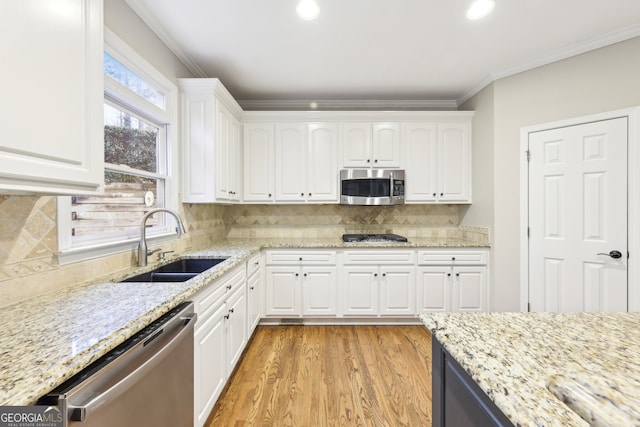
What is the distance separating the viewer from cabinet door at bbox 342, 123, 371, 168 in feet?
10.9

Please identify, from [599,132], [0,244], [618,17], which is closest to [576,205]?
[599,132]

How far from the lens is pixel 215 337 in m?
1.72

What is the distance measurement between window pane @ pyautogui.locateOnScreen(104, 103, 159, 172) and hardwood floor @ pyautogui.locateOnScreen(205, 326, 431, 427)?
1.79m

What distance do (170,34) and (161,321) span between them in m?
2.23

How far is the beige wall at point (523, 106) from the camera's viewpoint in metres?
2.22

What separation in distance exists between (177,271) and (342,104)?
276cm

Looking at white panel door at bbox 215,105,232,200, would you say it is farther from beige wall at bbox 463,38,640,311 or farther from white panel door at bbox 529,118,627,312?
white panel door at bbox 529,118,627,312

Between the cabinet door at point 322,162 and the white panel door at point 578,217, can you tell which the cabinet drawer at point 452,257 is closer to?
the white panel door at point 578,217

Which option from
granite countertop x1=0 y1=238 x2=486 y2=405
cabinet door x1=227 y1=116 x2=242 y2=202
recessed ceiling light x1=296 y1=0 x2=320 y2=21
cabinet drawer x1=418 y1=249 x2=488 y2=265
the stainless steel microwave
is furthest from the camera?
the stainless steel microwave

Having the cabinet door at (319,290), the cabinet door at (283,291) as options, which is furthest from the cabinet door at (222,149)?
the cabinet door at (319,290)

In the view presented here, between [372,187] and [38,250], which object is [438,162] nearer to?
[372,187]

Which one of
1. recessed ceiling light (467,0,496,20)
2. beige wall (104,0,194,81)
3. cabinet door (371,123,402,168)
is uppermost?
recessed ceiling light (467,0,496,20)

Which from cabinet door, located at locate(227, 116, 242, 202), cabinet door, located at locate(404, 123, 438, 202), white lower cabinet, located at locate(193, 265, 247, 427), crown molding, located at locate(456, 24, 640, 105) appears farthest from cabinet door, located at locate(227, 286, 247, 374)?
crown molding, located at locate(456, 24, 640, 105)

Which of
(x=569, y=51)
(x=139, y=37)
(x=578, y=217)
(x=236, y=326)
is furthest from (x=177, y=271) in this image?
(x=569, y=51)
